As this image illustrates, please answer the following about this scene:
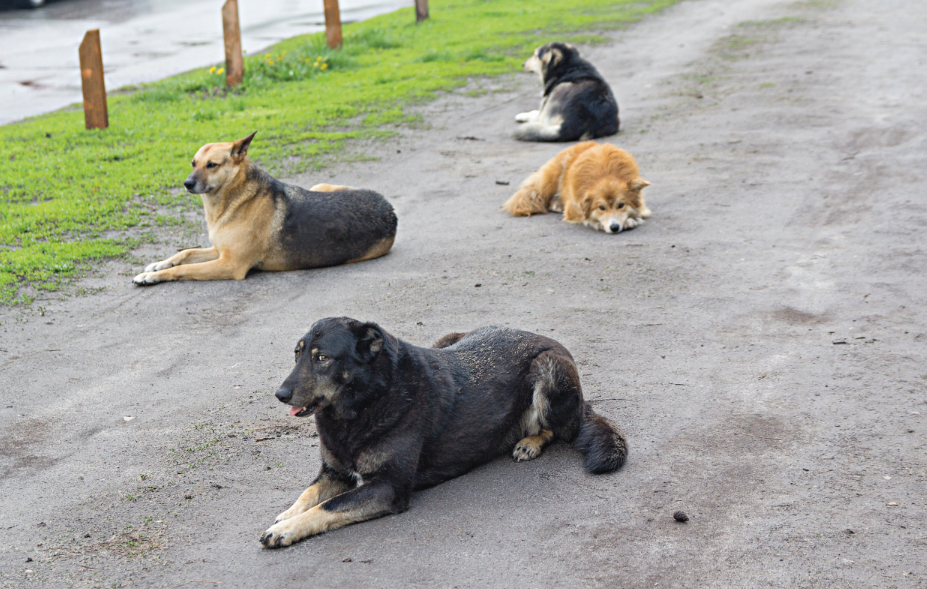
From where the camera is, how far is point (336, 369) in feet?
15.0

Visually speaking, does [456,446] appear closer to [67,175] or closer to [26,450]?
[26,450]

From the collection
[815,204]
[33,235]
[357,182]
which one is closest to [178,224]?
[33,235]

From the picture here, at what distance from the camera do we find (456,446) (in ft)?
16.2

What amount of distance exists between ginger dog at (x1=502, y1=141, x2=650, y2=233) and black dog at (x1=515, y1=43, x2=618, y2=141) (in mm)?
2774

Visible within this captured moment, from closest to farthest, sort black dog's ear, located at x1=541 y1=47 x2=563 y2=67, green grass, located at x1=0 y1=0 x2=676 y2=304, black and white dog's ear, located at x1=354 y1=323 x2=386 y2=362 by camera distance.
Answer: black and white dog's ear, located at x1=354 y1=323 x2=386 y2=362 < green grass, located at x1=0 y1=0 x2=676 y2=304 < black dog's ear, located at x1=541 y1=47 x2=563 y2=67

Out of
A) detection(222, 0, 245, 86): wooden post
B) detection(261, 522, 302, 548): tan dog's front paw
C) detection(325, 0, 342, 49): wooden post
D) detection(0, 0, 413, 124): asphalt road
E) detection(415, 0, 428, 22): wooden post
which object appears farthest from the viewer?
detection(415, 0, 428, 22): wooden post

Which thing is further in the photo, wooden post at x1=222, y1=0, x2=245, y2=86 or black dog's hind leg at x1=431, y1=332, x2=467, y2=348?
wooden post at x1=222, y1=0, x2=245, y2=86

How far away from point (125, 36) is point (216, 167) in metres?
18.7

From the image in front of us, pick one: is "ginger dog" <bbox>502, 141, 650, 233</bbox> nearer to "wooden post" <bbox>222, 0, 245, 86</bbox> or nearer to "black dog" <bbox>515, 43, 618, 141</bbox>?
"black dog" <bbox>515, 43, 618, 141</bbox>

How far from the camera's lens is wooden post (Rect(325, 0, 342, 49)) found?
20.0 meters

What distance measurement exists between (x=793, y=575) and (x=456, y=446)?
192 centimetres

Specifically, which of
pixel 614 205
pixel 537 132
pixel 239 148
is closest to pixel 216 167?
pixel 239 148

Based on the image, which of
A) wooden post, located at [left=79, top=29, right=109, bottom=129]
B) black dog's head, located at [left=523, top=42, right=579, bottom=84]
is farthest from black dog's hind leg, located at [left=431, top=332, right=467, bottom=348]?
wooden post, located at [left=79, top=29, right=109, bottom=129]

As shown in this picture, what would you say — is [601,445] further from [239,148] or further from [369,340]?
[239,148]
